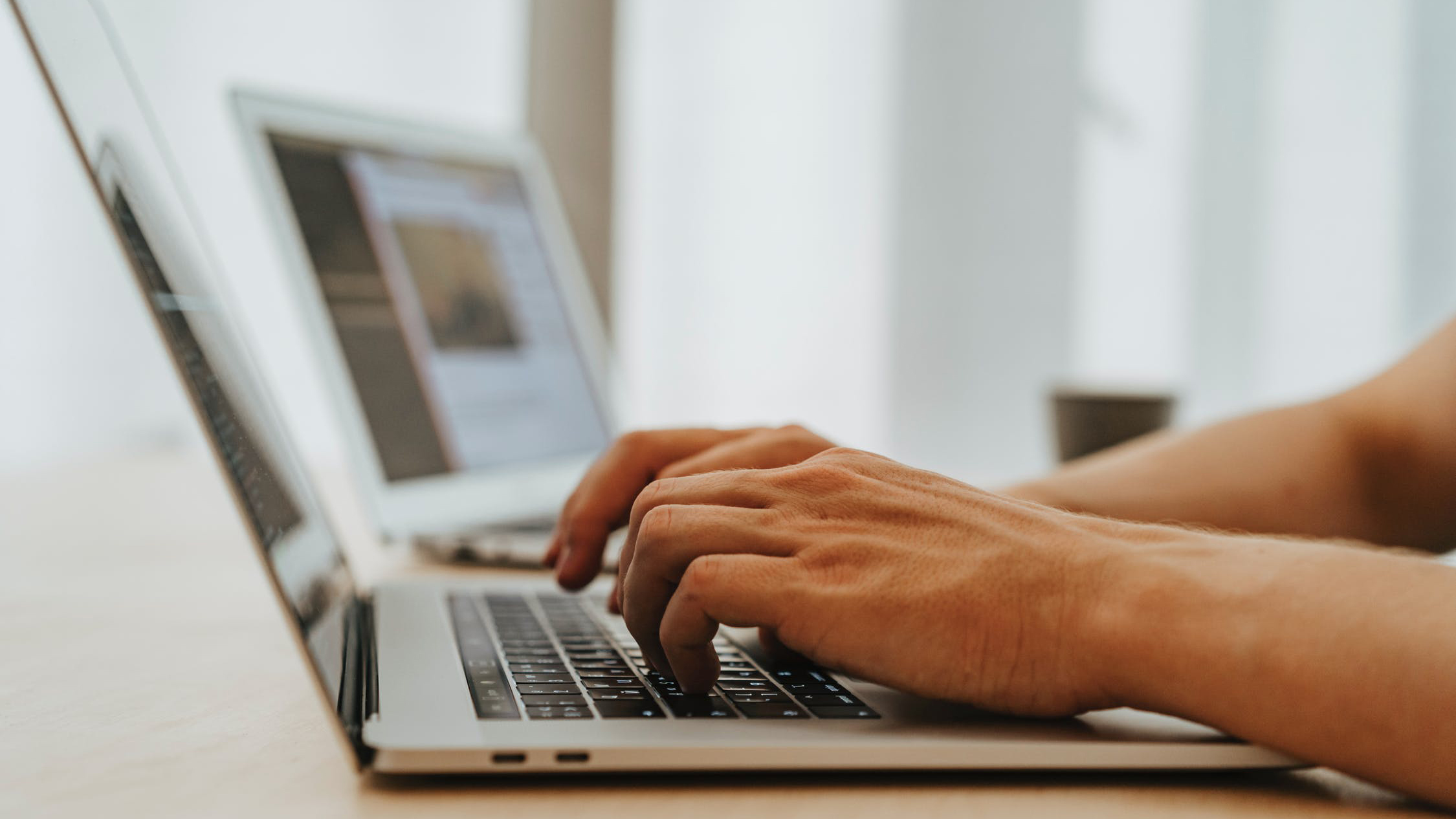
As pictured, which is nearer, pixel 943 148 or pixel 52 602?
pixel 52 602

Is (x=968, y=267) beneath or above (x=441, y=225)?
beneath

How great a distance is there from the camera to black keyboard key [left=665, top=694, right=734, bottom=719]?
0.38m

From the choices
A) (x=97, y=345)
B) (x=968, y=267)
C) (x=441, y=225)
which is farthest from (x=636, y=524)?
(x=968, y=267)

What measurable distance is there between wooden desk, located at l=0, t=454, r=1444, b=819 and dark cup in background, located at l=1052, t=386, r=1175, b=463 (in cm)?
83

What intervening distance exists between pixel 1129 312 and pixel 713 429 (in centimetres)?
177

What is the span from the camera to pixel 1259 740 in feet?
1.20

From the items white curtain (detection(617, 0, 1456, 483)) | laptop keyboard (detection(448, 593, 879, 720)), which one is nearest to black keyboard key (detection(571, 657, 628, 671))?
laptop keyboard (detection(448, 593, 879, 720))

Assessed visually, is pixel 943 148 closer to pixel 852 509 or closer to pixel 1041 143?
pixel 1041 143

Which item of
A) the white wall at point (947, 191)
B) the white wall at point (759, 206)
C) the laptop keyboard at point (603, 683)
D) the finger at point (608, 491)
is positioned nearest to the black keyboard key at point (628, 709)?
the laptop keyboard at point (603, 683)

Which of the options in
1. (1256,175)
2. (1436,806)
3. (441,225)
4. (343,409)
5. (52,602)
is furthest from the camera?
(1256,175)

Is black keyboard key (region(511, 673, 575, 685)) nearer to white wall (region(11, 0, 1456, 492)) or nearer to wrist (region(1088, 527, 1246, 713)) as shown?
wrist (region(1088, 527, 1246, 713))

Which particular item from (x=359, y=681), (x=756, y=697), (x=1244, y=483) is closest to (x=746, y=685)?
(x=756, y=697)

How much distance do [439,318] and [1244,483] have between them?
0.65 metres

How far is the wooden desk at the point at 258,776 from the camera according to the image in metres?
0.33
